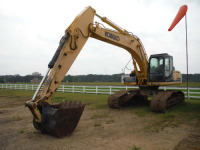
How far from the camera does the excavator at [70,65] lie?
4.56m

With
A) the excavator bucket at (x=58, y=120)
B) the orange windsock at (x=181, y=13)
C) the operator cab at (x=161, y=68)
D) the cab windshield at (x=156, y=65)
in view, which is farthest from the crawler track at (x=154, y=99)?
the excavator bucket at (x=58, y=120)

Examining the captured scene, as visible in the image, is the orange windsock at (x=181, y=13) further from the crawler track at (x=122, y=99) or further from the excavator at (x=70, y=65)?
the crawler track at (x=122, y=99)

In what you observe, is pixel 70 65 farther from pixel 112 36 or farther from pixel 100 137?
pixel 112 36

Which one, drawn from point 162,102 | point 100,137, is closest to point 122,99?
point 162,102

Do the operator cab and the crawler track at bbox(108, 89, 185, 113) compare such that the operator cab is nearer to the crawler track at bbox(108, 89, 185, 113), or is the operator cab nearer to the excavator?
the excavator

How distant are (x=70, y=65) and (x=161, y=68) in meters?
5.36

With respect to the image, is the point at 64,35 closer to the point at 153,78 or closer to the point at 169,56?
the point at 153,78

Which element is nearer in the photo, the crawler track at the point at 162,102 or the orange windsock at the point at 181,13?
the crawler track at the point at 162,102

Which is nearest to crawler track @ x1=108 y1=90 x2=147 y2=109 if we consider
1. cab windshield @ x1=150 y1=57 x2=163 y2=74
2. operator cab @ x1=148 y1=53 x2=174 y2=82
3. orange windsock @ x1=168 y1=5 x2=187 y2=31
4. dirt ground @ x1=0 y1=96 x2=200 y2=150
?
operator cab @ x1=148 y1=53 x2=174 y2=82

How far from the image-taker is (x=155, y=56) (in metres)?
8.98

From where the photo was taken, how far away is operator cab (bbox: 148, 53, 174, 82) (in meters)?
8.59

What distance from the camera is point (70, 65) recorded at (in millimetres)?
5367

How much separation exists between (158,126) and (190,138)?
1206 mm

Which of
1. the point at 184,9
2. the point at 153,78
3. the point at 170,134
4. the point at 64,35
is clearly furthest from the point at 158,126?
the point at 184,9
